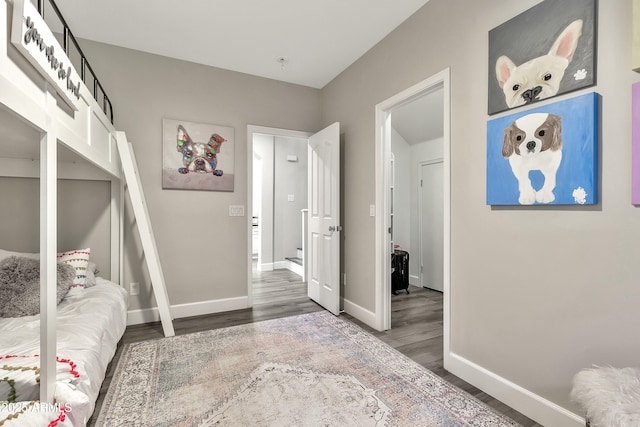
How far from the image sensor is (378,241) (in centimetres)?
284

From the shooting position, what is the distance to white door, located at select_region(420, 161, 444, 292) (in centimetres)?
417

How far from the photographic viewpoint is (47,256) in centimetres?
111

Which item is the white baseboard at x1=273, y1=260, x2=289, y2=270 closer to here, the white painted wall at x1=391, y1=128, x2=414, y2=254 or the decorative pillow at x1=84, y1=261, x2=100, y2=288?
the white painted wall at x1=391, y1=128, x2=414, y2=254

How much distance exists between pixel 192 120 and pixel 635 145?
132 inches

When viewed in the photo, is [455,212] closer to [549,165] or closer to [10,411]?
[549,165]

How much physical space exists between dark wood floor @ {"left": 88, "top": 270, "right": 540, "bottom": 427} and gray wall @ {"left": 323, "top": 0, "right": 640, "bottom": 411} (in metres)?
0.23

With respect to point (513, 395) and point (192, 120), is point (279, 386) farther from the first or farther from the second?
point (192, 120)

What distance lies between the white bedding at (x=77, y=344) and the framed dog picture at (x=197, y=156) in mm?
1328

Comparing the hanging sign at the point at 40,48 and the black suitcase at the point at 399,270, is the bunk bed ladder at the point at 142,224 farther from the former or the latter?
the black suitcase at the point at 399,270

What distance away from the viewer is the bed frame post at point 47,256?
1092 mm

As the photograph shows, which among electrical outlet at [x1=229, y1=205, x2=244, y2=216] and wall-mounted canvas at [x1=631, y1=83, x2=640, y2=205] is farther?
electrical outlet at [x1=229, y1=205, x2=244, y2=216]

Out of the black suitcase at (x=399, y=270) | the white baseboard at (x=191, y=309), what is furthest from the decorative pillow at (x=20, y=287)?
the black suitcase at (x=399, y=270)

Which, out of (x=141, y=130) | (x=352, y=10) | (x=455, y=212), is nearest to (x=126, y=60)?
(x=141, y=130)

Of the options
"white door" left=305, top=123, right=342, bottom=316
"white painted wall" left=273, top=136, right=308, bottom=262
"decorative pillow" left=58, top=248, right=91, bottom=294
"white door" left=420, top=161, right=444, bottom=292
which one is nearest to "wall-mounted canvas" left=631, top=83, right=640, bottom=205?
"white door" left=305, top=123, right=342, bottom=316
